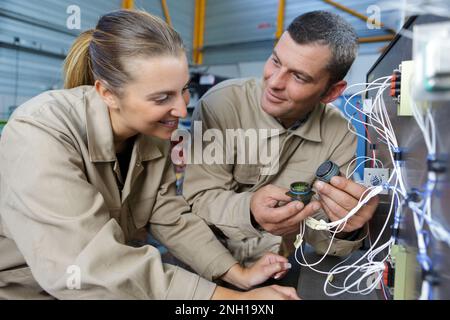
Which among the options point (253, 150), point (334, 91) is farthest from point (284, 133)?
point (334, 91)

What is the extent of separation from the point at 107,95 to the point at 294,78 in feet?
1.96

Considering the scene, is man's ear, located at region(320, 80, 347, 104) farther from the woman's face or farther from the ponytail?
the ponytail

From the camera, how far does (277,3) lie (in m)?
4.33

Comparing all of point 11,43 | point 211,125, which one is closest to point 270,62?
point 211,125

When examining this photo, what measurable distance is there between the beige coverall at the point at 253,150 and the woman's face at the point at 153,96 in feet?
1.01

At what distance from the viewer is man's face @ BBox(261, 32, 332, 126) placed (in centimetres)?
113

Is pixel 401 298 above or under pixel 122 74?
under

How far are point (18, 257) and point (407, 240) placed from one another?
84 centimetres

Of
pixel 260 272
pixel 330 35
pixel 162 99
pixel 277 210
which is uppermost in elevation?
pixel 330 35

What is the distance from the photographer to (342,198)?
845 mm

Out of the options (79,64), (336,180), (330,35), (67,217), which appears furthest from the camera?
(330,35)

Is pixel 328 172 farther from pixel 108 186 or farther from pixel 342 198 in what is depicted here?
pixel 108 186

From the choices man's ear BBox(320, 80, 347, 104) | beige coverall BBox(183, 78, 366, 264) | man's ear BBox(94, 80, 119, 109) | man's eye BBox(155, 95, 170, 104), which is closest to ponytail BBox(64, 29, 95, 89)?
man's ear BBox(94, 80, 119, 109)
